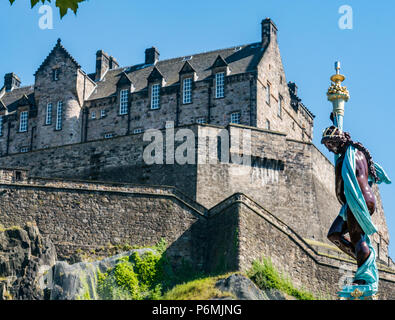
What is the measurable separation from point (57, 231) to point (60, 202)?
4.98 ft

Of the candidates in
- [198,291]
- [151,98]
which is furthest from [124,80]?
[198,291]

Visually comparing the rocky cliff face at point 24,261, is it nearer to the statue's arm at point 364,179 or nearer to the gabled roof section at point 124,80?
the statue's arm at point 364,179

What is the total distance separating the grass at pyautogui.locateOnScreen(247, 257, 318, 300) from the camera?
32.8 meters

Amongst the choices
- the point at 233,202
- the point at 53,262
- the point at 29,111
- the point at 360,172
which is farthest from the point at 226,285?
the point at 29,111

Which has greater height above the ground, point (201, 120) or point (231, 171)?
point (201, 120)

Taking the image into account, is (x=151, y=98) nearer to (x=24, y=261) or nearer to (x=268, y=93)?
(x=268, y=93)

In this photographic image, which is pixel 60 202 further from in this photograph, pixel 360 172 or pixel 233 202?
pixel 360 172

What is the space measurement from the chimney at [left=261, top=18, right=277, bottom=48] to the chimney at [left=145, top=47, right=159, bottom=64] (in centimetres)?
860

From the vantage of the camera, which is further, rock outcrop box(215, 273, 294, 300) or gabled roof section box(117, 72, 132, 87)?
gabled roof section box(117, 72, 132, 87)

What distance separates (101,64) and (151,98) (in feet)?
23.9

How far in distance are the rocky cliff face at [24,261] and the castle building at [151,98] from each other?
1638cm

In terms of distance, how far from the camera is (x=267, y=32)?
5181 centimetres

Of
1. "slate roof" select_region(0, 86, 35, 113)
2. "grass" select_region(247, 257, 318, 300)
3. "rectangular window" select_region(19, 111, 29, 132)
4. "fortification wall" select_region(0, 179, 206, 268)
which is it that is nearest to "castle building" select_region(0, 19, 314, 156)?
"rectangular window" select_region(19, 111, 29, 132)

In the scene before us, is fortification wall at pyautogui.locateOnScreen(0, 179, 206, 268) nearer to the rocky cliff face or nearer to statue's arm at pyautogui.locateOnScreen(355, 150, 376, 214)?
the rocky cliff face
